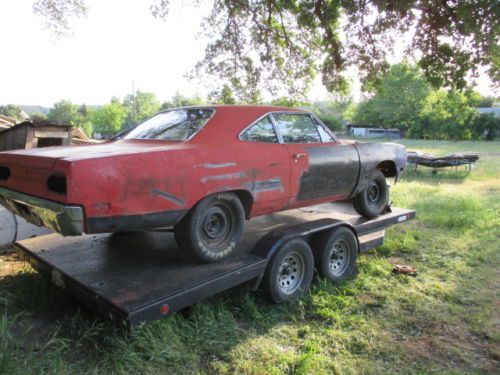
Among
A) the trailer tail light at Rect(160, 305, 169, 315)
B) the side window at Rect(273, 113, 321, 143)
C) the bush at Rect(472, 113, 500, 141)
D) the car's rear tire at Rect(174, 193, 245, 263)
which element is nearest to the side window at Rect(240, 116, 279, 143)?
the side window at Rect(273, 113, 321, 143)

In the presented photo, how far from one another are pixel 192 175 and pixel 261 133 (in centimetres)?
107

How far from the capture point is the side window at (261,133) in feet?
11.8

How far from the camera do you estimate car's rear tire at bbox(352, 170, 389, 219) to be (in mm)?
5043

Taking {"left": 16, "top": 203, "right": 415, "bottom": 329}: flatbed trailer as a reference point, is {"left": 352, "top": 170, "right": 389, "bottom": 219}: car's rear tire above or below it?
above

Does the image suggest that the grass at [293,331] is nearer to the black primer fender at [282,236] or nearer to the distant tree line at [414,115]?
the black primer fender at [282,236]

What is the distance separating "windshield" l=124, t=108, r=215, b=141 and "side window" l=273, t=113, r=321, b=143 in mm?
807

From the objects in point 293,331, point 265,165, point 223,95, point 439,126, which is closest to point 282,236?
point 265,165

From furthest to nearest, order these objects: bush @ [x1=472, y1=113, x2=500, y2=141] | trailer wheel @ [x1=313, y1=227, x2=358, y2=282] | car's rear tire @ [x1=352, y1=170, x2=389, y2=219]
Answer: bush @ [x1=472, y1=113, x2=500, y2=141] < car's rear tire @ [x1=352, y1=170, x2=389, y2=219] < trailer wheel @ [x1=313, y1=227, x2=358, y2=282]

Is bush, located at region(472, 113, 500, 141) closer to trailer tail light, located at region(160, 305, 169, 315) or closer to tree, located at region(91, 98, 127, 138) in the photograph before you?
trailer tail light, located at region(160, 305, 169, 315)

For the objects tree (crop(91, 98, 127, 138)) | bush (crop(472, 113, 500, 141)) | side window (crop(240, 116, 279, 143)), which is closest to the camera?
side window (crop(240, 116, 279, 143))

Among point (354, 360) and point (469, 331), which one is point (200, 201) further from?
point (469, 331)

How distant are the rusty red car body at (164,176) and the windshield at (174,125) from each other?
0.10 meters

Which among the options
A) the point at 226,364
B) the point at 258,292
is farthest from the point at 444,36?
the point at 226,364

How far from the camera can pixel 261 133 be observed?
3766 mm
